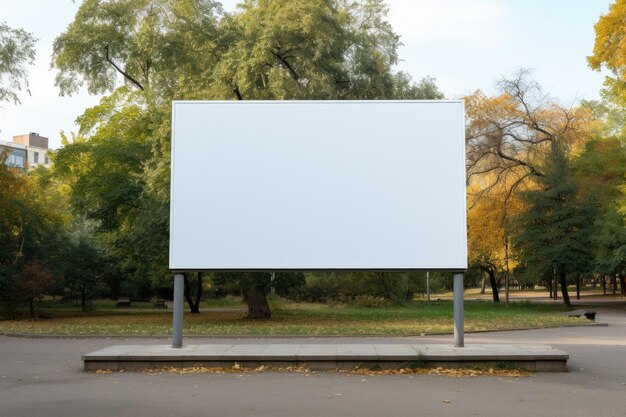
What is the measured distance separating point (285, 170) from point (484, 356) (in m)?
5.62

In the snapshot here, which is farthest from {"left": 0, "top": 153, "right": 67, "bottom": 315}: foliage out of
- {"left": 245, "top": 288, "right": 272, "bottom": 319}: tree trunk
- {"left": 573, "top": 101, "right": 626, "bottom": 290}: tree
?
{"left": 573, "top": 101, "right": 626, "bottom": 290}: tree

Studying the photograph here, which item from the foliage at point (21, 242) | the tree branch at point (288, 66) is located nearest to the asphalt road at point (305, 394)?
the tree branch at point (288, 66)

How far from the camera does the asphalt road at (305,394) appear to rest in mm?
9406

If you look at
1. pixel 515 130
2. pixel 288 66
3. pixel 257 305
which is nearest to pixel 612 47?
pixel 515 130

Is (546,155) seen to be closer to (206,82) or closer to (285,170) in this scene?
(206,82)

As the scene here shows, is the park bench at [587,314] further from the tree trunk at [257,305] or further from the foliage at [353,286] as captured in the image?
the foliage at [353,286]

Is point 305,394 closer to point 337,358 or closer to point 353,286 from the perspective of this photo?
point 337,358

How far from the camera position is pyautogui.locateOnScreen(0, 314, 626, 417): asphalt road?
9.41 meters

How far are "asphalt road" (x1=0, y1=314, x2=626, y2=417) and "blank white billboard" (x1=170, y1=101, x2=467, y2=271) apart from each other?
318 cm

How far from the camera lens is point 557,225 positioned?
40.7m

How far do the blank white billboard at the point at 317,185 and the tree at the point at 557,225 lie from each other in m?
26.9

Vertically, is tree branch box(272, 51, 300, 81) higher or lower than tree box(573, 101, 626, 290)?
higher

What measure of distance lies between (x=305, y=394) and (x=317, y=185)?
567cm

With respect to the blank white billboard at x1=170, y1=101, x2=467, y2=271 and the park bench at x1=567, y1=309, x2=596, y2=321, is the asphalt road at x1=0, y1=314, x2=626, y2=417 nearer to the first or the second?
the blank white billboard at x1=170, y1=101, x2=467, y2=271
